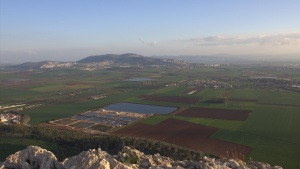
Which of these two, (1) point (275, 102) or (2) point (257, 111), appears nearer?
(2) point (257, 111)

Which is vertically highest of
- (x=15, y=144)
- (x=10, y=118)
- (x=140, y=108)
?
(x=15, y=144)

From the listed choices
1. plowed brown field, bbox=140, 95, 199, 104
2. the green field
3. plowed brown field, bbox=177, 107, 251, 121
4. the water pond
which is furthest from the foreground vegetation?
plowed brown field, bbox=140, 95, 199, 104

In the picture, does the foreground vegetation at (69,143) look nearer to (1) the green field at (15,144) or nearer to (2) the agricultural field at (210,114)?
(1) the green field at (15,144)

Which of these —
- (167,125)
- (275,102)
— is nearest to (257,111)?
(275,102)

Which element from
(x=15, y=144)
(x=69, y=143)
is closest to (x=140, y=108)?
(x=69, y=143)

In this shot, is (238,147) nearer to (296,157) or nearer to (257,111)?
(296,157)

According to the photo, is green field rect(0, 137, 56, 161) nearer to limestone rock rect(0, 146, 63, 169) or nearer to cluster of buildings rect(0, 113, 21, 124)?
cluster of buildings rect(0, 113, 21, 124)

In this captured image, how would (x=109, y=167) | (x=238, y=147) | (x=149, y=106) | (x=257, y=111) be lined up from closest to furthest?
(x=109, y=167)
(x=238, y=147)
(x=257, y=111)
(x=149, y=106)

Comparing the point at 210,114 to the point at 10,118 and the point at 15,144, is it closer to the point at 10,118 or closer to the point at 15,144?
the point at 15,144
